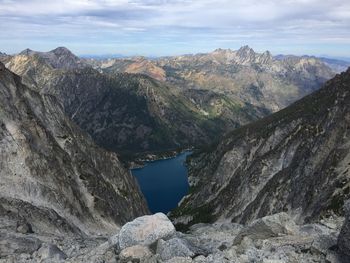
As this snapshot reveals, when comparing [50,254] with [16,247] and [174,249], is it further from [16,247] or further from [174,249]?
[174,249]

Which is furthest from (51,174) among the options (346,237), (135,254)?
(346,237)

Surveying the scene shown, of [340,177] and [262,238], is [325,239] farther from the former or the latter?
[340,177]

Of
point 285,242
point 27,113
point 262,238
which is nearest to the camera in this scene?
point 285,242

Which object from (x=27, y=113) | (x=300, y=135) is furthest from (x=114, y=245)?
(x=300, y=135)

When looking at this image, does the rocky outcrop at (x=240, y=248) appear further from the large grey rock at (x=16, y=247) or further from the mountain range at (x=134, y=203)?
the large grey rock at (x=16, y=247)

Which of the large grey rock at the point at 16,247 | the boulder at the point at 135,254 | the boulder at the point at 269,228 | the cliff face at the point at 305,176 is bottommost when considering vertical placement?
the cliff face at the point at 305,176

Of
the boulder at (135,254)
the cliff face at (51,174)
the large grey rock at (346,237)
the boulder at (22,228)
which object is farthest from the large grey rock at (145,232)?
the cliff face at (51,174)
